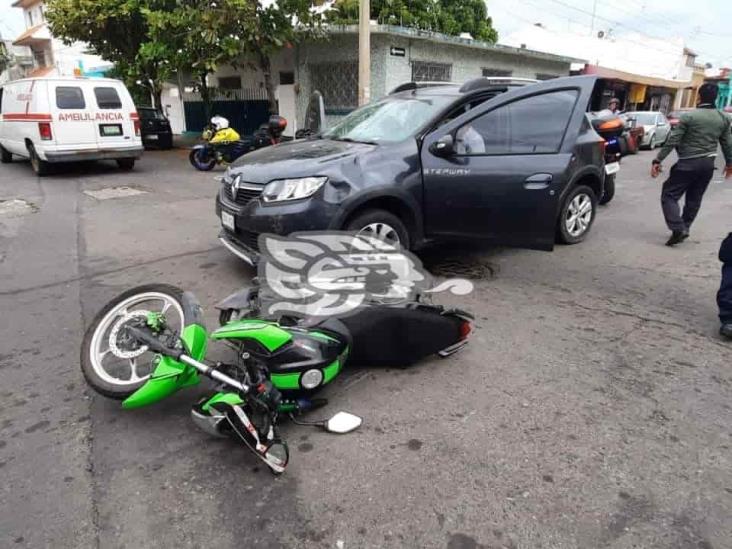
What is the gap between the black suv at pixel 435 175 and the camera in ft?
13.8

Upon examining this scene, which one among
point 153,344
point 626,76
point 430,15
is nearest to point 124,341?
point 153,344

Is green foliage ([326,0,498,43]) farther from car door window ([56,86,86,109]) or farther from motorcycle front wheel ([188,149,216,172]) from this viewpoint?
car door window ([56,86,86,109])

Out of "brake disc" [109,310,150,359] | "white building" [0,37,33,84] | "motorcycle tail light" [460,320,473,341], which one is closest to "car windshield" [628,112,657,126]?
"motorcycle tail light" [460,320,473,341]

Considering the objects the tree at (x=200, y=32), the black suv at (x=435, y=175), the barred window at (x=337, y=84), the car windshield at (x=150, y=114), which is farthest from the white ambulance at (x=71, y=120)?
the black suv at (x=435, y=175)

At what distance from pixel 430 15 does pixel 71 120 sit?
51.5ft

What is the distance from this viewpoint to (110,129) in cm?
1084

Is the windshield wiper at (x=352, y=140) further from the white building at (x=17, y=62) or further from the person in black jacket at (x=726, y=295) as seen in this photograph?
the white building at (x=17, y=62)

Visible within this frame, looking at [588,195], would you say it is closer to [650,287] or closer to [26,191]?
[650,287]

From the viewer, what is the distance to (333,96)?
15.7m

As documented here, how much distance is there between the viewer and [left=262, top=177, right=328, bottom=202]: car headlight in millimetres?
4164

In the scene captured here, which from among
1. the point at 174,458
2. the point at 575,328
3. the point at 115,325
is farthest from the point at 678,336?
the point at 115,325

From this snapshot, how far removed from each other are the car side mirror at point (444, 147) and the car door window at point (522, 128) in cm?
12

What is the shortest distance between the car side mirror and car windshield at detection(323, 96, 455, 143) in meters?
0.28

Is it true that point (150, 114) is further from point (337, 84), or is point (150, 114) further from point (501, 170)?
point (501, 170)
